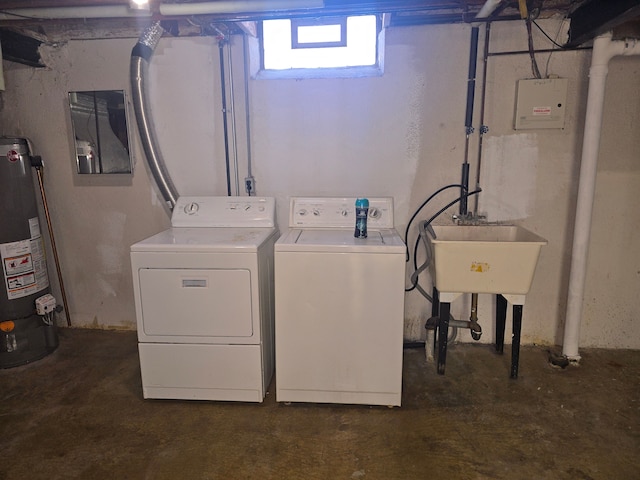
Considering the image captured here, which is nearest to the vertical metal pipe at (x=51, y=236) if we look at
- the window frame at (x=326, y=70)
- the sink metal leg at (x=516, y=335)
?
the window frame at (x=326, y=70)

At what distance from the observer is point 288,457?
5.66 ft

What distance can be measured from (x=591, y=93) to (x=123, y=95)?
277cm

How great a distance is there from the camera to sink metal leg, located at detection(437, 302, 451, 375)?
224cm

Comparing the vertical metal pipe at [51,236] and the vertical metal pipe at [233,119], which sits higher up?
the vertical metal pipe at [233,119]

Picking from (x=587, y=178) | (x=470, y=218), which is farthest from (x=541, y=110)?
(x=470, y=218)

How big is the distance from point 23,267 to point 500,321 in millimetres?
2920

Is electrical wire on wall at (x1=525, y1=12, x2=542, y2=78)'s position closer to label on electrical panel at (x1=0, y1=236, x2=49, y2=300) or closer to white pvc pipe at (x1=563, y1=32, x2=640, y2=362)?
white pvc pipe at (x1=563, y1=32, x2=640, y2=362)

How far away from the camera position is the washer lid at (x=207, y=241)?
6.43ft

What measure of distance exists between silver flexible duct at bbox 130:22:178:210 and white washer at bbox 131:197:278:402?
57 centimetres

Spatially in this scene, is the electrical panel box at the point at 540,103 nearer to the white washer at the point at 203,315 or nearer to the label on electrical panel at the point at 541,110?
the label on electrical panel at the point at 541,110

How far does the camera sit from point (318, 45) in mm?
2705

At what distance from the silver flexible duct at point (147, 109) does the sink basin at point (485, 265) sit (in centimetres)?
166

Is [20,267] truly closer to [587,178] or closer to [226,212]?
[226,212]

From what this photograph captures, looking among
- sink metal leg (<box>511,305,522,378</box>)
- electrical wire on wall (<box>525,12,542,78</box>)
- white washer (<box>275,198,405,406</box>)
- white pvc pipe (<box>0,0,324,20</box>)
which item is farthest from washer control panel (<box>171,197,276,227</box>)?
electrical wire on wall (<box>525,12,542,78</box>)
